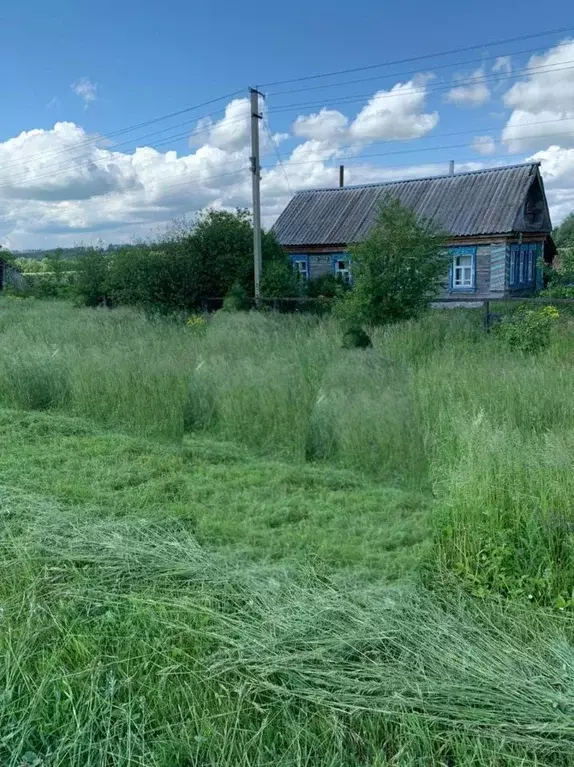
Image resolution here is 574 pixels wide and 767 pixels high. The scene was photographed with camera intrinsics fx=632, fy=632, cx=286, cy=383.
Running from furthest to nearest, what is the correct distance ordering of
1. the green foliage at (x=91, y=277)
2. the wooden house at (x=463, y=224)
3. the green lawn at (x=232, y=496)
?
1. the wooden house at (x=463, y=224)
2. the green foliage at (x=91, y=277)
3. the green lawn at (x=232, y=496)

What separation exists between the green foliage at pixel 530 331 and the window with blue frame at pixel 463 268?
14362 mm

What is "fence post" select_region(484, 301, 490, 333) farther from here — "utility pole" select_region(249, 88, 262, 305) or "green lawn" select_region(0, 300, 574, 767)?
"utility pole" select_region(249, 88, 262, 305)

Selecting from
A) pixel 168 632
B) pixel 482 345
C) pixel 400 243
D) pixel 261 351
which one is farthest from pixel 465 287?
pixel 168 632

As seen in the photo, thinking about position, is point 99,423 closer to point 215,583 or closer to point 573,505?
point 215,583

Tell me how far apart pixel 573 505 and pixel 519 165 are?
2479cm

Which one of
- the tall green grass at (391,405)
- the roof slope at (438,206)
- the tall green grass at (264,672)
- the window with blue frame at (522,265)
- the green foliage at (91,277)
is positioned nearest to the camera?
the tall green grass at (264,672)

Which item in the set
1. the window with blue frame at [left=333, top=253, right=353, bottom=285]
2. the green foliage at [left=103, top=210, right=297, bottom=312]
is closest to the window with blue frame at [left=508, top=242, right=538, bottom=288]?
the window with blue frame at [left=333, top=253, right=353, bottom=285]

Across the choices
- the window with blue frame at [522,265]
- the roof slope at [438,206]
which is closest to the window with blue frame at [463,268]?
the roof slope at [438,206]

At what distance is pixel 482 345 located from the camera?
9656mm

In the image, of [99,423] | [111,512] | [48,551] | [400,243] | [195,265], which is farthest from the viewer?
[195,265]

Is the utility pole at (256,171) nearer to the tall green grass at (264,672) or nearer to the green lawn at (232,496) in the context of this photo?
the green lawn at (232,496)

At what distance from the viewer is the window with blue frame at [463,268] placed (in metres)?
24.6

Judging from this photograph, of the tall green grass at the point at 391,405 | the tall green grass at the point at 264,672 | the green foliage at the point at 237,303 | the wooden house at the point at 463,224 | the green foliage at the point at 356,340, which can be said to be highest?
the wooden house at the point at 463,224

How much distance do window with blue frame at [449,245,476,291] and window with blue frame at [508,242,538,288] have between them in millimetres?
1405
